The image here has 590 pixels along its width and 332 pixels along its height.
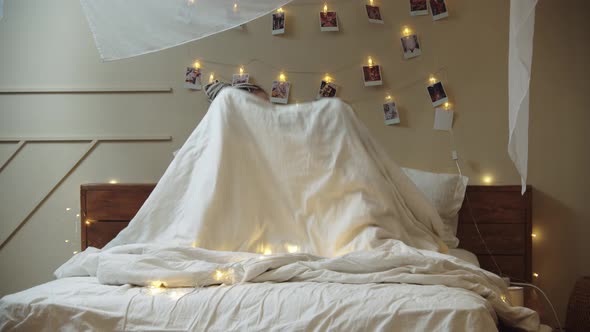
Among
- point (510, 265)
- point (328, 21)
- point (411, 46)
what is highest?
point (328, 21)

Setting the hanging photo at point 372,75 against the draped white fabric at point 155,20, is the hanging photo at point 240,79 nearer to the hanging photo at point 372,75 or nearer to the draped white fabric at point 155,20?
the hanging photo at point 372,75

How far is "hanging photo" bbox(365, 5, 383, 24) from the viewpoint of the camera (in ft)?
11.5

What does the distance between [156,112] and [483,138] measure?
1806 millimetres

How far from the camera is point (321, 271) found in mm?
1874

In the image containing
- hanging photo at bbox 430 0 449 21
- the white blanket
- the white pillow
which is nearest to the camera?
the white blanket

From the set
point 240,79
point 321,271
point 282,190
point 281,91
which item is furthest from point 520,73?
point 240,79

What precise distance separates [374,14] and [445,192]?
109cm

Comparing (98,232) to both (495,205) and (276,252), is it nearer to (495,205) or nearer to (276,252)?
A: (276,252)

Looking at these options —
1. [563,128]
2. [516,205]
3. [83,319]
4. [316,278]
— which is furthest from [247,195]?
[563,128]

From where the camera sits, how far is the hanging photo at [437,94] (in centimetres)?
345

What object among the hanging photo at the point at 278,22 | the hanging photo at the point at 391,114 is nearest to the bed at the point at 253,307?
the hanging photo at the point at 391,114

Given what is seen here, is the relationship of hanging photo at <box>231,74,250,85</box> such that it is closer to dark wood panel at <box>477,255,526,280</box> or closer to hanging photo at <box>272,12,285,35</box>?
hanging photo at <box>272,12,285,35</box>

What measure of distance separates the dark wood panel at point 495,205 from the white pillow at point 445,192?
0.50 feet

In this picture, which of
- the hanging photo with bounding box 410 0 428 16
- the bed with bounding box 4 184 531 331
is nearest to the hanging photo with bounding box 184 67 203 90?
the hanging photo with bounding box 410 0 428 16
